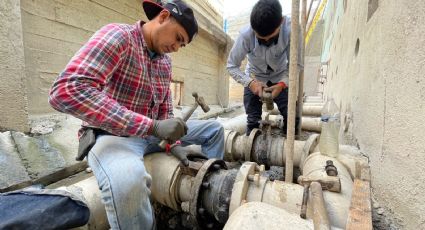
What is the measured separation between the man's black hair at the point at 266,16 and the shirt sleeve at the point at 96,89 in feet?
4.52

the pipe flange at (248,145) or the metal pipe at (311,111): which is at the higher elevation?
the metal pipe at (311,111)

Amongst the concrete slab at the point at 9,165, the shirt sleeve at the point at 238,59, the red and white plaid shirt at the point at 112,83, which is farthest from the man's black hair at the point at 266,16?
the concrete slab at the point at 9,165

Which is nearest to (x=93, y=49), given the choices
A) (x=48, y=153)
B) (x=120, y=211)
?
(x=120, y=211)

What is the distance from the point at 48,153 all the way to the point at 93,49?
1.35 metres

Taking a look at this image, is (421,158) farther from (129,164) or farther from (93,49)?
(93,49)

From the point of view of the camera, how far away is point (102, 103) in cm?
142

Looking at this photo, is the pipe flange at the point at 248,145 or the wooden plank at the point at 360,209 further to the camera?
the pipe flange at the point at 248,145

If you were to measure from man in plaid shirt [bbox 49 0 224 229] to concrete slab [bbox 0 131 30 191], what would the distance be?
712 mm

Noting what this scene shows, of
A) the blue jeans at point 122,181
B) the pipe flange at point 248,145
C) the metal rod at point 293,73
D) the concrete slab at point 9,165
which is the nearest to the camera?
the blue jeans at point 122,181

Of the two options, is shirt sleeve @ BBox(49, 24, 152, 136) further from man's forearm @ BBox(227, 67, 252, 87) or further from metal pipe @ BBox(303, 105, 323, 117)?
metal pipe @ BBox(303, 105, 323, 117)

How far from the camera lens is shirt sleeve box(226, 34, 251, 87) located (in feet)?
9.65

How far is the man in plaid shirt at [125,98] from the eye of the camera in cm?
136

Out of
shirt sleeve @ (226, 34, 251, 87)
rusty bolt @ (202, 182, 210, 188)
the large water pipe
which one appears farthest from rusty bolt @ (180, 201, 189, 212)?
the large water pipe

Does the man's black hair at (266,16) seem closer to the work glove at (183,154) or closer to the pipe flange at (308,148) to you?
the pipe flange at (308,148)
